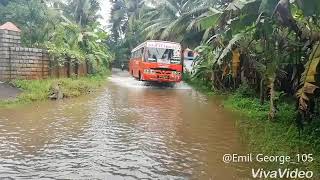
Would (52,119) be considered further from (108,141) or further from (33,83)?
(33,83)

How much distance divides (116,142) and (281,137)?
127 inches

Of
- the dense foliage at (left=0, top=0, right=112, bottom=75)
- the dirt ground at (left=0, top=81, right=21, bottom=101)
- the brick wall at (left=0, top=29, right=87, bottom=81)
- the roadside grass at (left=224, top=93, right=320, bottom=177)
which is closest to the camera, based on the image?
the roadside grass at (left=224, top=93, right=320, bottom=177)

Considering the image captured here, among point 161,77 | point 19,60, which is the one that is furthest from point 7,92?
point 161,77

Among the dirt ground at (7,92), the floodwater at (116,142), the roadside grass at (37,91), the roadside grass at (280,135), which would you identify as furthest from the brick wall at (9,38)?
the roadside grass at (280,135)

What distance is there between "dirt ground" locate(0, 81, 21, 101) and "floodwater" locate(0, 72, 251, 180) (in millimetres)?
1577

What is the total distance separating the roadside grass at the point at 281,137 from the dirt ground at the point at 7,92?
7.91m

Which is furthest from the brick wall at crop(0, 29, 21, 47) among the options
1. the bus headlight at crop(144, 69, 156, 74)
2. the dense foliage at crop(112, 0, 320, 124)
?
the dense foliage at crop(112, 0, 320, 124)

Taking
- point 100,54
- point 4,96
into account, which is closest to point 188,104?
point 4,96

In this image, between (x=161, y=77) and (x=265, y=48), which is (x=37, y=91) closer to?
(x=161, y=77)

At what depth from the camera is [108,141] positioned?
7.52 meters

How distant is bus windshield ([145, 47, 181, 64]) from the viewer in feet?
69.1

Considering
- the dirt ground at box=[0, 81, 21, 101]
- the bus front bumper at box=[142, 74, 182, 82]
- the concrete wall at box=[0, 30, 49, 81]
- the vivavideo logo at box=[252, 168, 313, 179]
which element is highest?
the concrete wall at box=[0, 30, 49, 81]

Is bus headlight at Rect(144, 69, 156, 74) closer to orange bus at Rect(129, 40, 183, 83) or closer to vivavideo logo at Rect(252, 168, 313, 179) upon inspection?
orange bus at Rect(129, 40, 183, 83)

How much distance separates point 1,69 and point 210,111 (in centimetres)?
973
